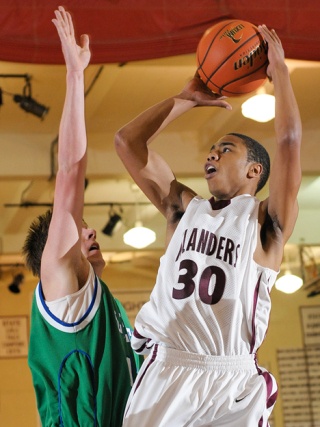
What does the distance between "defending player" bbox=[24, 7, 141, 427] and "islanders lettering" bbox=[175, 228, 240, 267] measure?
0.40 metres

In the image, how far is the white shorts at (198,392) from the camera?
9.72 ft

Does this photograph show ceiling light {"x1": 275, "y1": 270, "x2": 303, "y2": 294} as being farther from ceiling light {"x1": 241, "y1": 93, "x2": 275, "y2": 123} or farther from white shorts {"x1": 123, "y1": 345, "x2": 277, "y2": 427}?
white shorts {"x1": 123, "y1": 345, "x2": 277, "y2": 427}

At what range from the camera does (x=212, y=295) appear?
3.04 metres

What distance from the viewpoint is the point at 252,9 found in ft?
17.3

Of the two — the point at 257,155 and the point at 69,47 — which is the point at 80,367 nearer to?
the point at 257,155

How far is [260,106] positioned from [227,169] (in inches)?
155

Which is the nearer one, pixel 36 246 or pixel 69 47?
pixel 69 47

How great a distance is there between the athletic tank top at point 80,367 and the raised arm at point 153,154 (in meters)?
0.45

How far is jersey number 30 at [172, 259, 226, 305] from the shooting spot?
304 cm

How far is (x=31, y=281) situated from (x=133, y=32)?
23.8 ft

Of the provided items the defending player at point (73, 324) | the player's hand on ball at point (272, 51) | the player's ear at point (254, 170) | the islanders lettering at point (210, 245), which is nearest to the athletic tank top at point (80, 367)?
the defending player at point (73, 324)

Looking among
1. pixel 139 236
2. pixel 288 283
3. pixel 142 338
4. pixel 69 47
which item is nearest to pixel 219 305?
pixel 142 338

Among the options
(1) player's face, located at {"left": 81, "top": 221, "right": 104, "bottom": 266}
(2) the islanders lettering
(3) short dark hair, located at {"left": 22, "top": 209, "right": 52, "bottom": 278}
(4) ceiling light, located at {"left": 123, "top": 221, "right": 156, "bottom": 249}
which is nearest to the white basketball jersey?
(2) the islanders lettering

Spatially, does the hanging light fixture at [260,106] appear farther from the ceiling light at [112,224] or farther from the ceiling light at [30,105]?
the ceiling light at [112,224]
